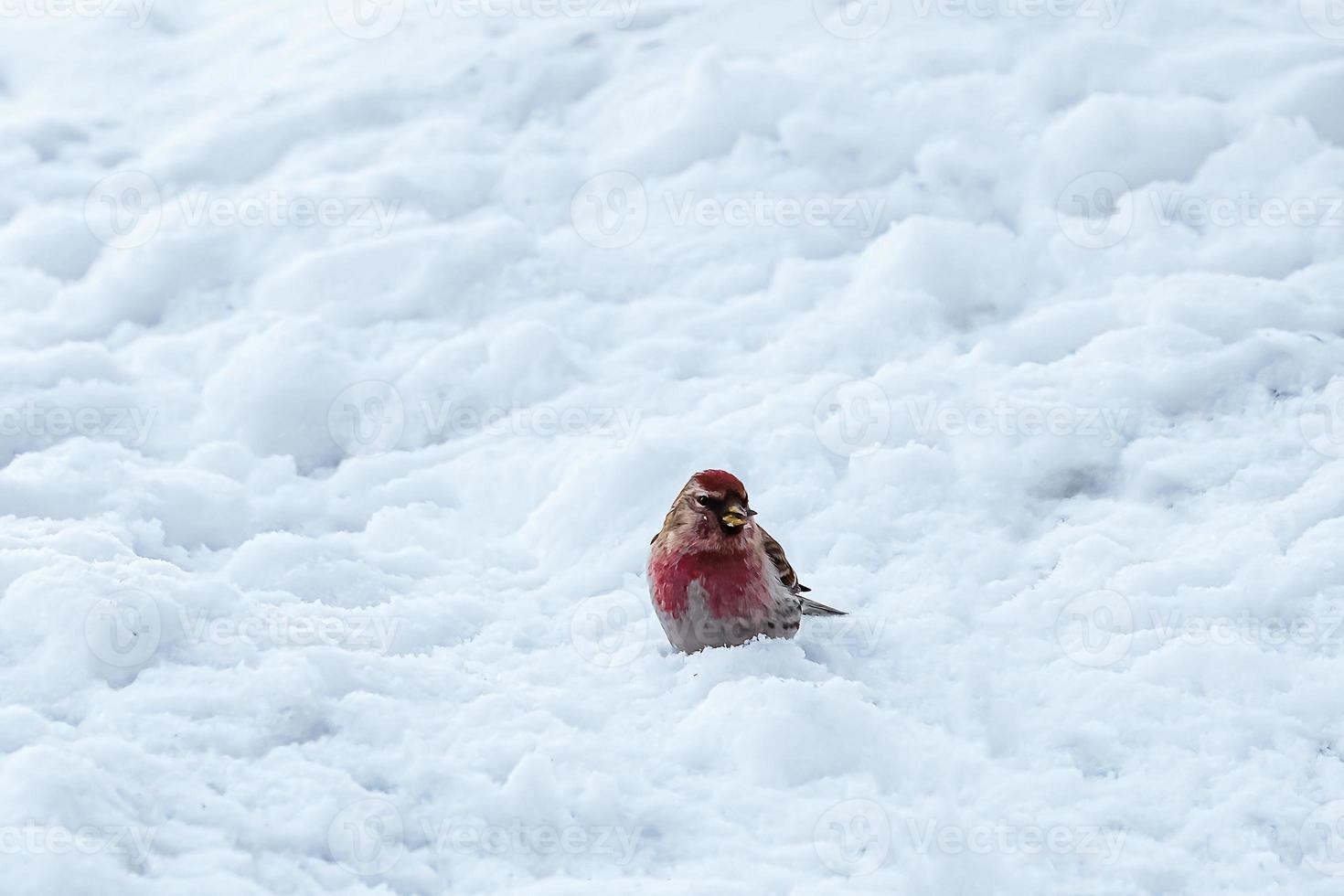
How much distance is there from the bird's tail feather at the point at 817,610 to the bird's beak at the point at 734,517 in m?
0.41

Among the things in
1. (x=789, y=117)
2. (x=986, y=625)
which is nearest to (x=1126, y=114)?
(x=789, y=117)

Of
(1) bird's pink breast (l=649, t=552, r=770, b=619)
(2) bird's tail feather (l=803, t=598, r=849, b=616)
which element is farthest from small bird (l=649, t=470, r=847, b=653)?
(2) bird's tail feather (l=803, t=598, r=849, b=616)

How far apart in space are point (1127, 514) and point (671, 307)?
8.03 ft

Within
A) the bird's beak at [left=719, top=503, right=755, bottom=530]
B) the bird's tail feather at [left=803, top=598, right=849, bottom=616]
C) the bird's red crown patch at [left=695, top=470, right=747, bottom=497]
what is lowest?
the bird's tail feather at [left=803, top=598, right=849, bottom=616]

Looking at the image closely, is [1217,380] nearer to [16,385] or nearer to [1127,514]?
[1127,514]

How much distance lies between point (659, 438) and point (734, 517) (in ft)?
3.95

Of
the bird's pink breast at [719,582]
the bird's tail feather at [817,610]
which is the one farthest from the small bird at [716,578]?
the bird's tail feather at [817,610]

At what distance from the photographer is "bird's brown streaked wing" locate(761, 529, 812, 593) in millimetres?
4094

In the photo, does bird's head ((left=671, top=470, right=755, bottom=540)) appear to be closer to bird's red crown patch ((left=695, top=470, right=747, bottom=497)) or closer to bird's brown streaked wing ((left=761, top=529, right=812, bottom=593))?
bird's red crown patch ((left=695, top=470, right=747, bottom=497))

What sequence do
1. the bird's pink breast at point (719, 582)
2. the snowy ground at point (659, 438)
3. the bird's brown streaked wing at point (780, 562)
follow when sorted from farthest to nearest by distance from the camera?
the bird's brown streaked wing at point (780, 562), the bird's pink breast at point (719, 582), the snowy ground at point (659, 438)

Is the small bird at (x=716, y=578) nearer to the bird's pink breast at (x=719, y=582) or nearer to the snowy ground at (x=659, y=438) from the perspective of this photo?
the bird's pink breast at (x=719, y=582)

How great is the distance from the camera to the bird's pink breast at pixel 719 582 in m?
3.83

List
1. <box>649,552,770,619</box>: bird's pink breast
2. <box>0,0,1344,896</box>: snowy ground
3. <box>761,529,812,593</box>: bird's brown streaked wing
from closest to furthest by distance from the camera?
<box>0,0,1344,896</box>: snowy ground
<box>649,552,770,619</box>: bird's pink breast
<box>761,529,812,593</box>: bird's brown streaked wing

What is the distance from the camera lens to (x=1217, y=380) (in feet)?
16.0
